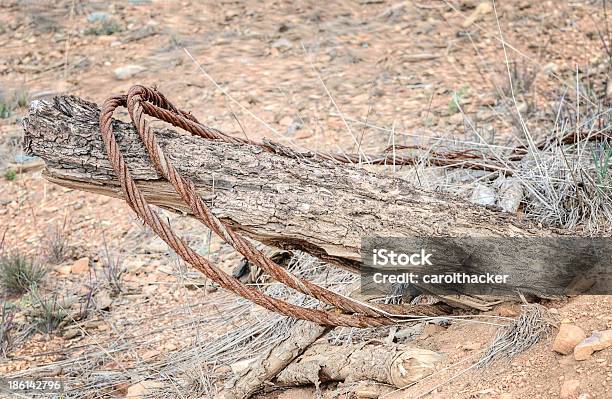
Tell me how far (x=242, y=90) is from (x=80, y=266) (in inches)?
65.5

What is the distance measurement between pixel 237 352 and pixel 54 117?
0.99 meters

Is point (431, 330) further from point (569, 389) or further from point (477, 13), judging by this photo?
point (477, 13)

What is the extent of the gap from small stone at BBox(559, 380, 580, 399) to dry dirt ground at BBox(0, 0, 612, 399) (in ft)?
0.54

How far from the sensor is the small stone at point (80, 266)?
343cm

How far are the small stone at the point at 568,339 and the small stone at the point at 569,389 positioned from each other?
0.41 feet

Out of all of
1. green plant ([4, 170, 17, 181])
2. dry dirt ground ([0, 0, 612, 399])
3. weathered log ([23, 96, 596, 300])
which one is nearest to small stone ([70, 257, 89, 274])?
dry dirt ground ([0, 0, 612, 399])

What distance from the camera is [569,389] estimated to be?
1769 millimetres

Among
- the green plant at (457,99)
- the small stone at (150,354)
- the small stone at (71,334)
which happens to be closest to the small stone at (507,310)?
the small stone at (150,354)

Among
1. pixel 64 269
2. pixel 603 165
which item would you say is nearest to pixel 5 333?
pixel 64 269

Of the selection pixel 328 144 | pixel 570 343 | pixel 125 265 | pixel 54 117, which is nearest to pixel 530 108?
pixel 328 144

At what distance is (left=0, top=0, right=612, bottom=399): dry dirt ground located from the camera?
291cm

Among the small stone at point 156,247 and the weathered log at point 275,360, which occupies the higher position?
the weathered log at point 275,360

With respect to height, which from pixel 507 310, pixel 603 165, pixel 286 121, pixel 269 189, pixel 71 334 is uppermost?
pixel 269 189

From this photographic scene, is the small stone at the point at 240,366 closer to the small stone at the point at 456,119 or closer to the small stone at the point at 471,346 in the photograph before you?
the small stone at the point at 471,346
